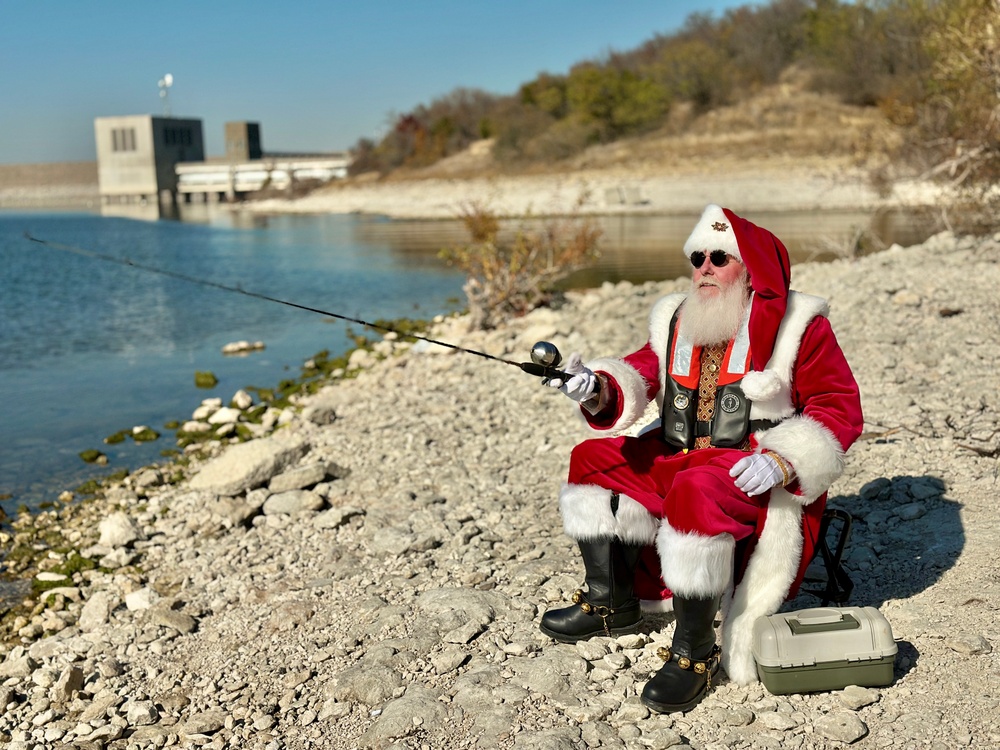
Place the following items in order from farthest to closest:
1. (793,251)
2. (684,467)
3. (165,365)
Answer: (793,251) < (165,365) < (684,467)

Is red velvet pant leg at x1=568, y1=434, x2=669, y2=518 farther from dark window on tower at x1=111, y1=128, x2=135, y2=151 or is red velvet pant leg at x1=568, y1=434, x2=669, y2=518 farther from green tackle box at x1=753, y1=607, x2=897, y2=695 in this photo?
dark window on tower at x1=111, y1=128, x2=135, y2=151

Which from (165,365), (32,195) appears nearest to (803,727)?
(165,365)

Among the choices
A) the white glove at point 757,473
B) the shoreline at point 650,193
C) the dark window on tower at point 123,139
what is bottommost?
the white glove at point 757,473

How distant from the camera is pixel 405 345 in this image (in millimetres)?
11000

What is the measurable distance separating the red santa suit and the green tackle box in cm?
11

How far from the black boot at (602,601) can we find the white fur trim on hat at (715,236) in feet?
3.55

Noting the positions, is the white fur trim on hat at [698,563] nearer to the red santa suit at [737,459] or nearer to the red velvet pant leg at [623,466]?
the red santa suit at [737,459]

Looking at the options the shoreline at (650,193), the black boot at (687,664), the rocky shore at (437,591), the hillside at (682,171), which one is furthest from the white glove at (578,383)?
the hillside at (682,171)

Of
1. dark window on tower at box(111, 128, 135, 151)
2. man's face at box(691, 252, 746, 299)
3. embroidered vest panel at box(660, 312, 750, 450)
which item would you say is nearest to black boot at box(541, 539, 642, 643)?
embroidered vest panel at box(660, 312, 750, 450)

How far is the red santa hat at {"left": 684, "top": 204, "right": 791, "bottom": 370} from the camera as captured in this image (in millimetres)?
3240

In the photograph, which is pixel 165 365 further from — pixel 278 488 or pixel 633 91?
pixel 633 91

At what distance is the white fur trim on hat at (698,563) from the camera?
2971 mm

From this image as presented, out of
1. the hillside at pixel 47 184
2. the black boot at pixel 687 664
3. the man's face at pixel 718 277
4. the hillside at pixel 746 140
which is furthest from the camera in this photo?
the hillside at pixel 47 184

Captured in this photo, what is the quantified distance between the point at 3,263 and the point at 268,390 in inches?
760
